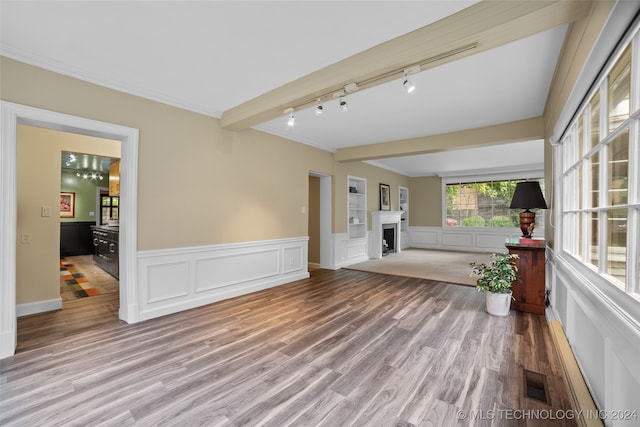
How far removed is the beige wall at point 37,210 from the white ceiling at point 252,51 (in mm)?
1360

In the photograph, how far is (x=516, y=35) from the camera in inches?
70.6

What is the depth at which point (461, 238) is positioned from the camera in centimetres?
916

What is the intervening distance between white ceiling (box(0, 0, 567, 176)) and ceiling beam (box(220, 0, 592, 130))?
0.08m

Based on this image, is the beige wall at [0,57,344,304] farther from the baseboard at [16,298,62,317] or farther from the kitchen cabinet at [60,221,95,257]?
the kitchen cabinet at [60,221,95,257]

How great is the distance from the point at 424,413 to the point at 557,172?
102 inches

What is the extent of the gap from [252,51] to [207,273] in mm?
2684

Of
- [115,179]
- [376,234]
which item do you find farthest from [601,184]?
[115,179]

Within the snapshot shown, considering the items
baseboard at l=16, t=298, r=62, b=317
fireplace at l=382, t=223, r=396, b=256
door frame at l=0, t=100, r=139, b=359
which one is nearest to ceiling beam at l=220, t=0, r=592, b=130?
door frame at l=0, t=100, r=139, b=359

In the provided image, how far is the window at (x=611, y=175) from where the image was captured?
3.60ft

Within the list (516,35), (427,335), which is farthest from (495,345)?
(516,35)

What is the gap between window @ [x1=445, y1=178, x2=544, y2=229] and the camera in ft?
27.6

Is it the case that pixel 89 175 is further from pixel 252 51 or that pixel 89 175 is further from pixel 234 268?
pixel 252 51

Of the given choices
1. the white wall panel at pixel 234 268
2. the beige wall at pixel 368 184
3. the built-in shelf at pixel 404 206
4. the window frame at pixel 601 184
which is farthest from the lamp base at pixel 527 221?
the built-in shelf at pixel 404 206

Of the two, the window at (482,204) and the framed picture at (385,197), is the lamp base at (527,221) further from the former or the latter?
the window at (482,204)
